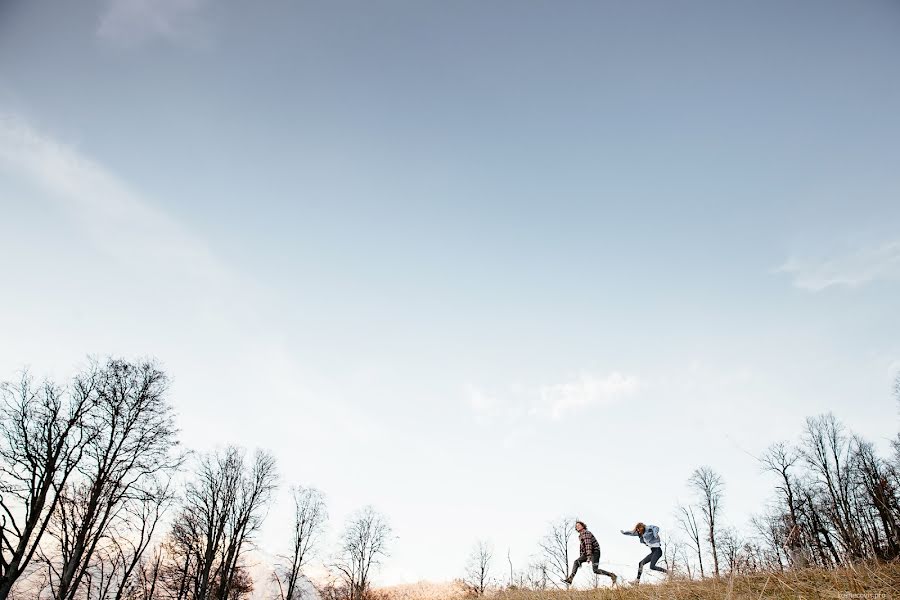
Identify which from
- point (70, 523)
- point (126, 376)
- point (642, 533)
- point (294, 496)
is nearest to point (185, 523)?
point (294, 496)

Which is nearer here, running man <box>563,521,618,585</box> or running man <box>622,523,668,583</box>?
running man <box>622,523,668,583</box>

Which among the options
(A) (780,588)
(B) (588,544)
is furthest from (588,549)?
(A) (780,588)

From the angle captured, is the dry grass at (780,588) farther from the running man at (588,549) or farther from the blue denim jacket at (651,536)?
the blue denim jacket at (651,536)

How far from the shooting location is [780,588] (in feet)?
15.7

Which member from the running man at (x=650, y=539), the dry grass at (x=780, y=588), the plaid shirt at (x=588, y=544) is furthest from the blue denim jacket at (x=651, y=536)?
the dry grass at (x=780, y=588)

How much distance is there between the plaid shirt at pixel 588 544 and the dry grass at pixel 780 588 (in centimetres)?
460

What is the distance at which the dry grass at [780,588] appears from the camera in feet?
11.6

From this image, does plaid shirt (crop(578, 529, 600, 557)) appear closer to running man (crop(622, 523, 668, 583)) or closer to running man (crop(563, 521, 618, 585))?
running man (crop(563, 521, 618, 585))

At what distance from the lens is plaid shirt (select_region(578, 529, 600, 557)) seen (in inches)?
470

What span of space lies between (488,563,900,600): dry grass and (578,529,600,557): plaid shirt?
4.60 meters

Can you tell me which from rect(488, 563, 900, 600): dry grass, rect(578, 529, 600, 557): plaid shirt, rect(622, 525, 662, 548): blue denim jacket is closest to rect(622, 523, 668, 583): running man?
rect(622, 525, 662, 548): blue denim jacket

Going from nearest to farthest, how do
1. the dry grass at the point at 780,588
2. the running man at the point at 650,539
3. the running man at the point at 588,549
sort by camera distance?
1. the dry grass at the point at 780,588
2. the running man at the point at 650,539
3. the running man at the point at 588,549

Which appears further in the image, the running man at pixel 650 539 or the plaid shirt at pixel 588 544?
the plaid shirt at pixel 588 544

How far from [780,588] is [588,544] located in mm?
8027
